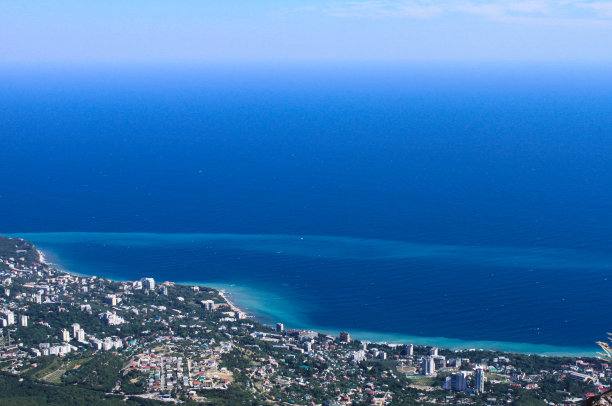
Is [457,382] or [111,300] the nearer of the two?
Answer: [457,382]

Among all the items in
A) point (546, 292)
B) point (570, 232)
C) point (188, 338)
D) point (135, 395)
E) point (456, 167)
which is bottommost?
point (135, 395)

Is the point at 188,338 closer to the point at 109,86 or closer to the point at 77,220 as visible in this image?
the point at 77,220

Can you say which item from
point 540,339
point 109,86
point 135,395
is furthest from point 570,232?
point 109,86

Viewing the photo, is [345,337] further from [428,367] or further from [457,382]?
[457,382]

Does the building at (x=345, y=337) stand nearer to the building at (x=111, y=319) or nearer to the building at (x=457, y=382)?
the building at (x=457, y=382)

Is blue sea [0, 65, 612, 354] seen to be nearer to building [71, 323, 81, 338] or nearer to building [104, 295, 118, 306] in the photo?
building [104, 295, 118, 306]

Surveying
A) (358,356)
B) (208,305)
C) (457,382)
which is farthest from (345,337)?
(208,305)

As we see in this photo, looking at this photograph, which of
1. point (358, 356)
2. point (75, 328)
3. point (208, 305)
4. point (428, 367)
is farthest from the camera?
point (208, 305)
